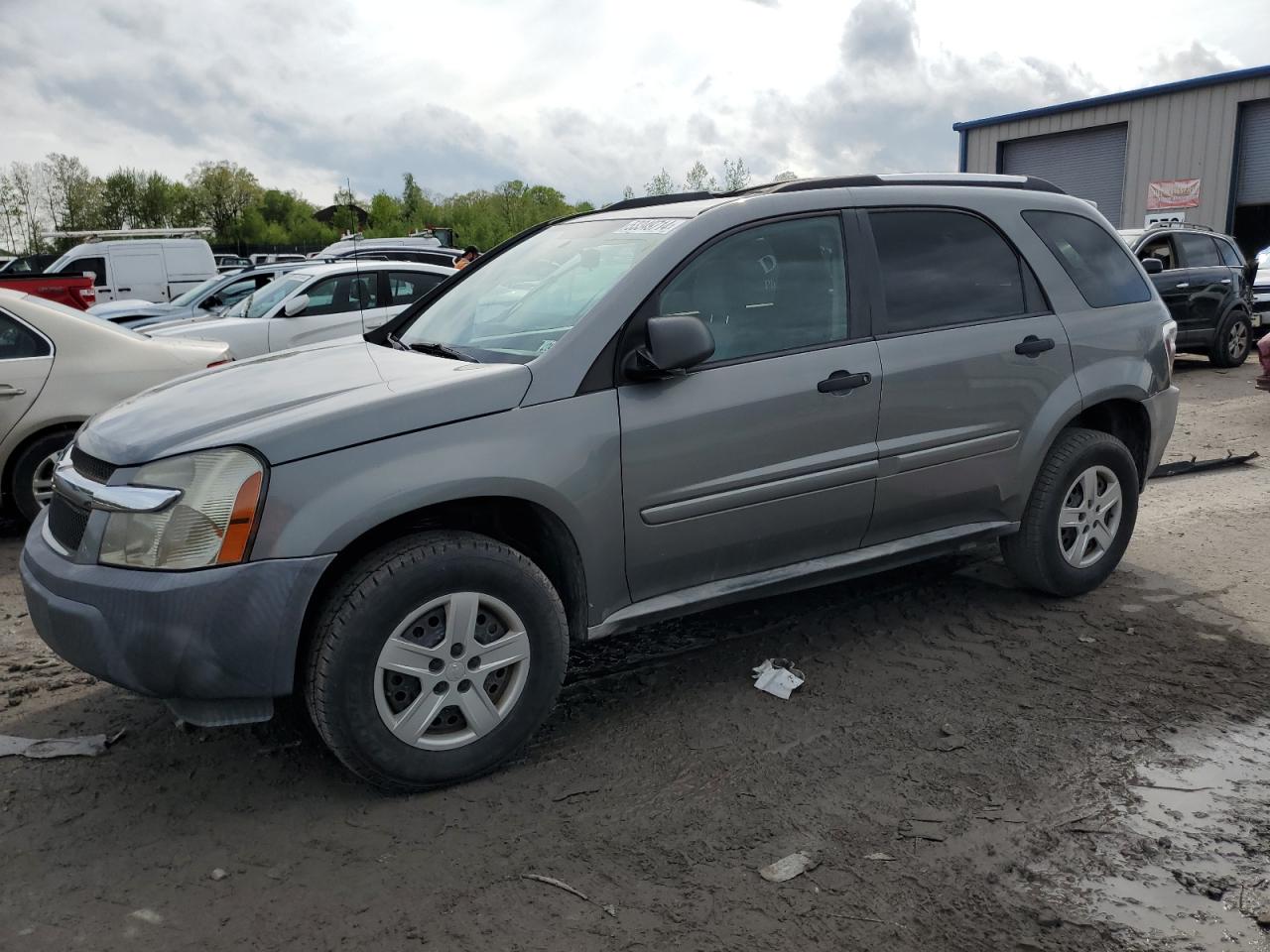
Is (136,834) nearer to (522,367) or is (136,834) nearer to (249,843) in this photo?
(249,843)

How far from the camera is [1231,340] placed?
45.1ft

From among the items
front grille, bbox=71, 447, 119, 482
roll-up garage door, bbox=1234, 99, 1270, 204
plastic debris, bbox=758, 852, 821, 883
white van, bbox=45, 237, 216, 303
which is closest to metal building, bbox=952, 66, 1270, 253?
roll-up garage door, bbox=1234, 99, 1270, 204

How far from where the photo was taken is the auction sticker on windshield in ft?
12.5

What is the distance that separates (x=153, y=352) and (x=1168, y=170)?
971 inches

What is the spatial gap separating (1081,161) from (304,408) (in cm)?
2821

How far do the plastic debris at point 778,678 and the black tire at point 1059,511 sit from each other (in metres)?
1.27

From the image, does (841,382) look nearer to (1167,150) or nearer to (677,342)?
(677,342)

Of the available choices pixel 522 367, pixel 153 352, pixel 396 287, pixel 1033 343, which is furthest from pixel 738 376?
pixel 396 287

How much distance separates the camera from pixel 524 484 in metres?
3.28

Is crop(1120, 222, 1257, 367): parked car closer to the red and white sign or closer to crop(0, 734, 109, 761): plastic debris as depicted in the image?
the red and white sign

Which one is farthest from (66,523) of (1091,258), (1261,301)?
(1261,301)

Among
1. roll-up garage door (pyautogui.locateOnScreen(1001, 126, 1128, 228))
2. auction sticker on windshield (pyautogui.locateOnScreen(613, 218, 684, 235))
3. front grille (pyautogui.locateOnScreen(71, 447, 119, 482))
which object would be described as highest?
roll-up garage door (pyautogui.locateOnScreen(1001, 126, 1128, 228))

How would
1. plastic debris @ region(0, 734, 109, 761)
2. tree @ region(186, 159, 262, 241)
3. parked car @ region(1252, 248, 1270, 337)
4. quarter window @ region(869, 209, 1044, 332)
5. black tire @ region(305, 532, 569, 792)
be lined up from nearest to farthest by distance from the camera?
black tire @ region(305, 532, 569, 792) → plastic debris @ region(0, 734, 109, 761) → quarter window @ region(869, 209, 1044, 332) → parked car @ region(1252, 248, 1270, 337) → tree @ region(186, 159, 262, 241)

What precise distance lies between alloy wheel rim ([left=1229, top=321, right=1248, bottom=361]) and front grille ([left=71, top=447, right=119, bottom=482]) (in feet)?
46.0
